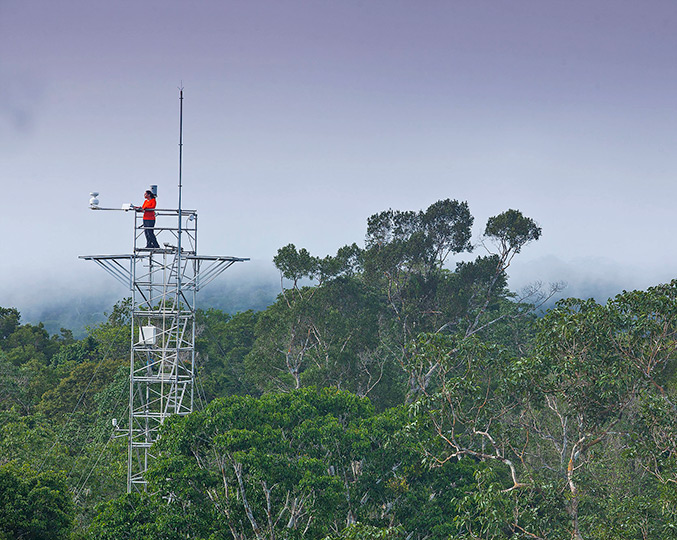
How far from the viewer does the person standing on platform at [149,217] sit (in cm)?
1653

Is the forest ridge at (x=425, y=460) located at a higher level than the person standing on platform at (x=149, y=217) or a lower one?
lower

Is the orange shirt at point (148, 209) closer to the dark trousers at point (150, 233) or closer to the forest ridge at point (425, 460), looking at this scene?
the dark trousers at point (150, 233)

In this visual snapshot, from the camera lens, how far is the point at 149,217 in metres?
16.6

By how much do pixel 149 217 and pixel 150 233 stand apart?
1.26 ft

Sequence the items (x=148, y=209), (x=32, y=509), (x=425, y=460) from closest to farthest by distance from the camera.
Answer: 1. (x=32, y=509)
2. (x=425, y=460)
3. (x=148, y=209)

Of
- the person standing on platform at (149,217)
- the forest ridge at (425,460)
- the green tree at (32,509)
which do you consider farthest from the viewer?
the person standing on platform at (149,217)

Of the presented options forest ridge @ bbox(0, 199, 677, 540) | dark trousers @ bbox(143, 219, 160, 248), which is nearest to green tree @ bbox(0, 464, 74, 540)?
forest ridge @ bbox(0, 199, 677, 540)

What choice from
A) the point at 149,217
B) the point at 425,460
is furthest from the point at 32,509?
the point at 425,460

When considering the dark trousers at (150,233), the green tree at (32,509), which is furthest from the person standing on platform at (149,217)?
the green tree at (32,509)

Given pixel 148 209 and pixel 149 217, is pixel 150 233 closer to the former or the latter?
pixel 149 217

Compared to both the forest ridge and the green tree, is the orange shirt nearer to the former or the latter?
the forest ridge

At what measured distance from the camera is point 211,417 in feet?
51.7

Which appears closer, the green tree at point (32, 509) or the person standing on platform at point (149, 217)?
the green tree at point (32, 509)

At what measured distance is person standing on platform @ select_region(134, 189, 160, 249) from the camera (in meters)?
16.5
